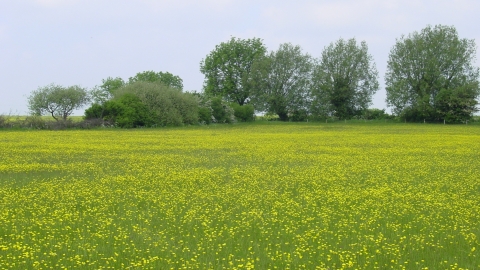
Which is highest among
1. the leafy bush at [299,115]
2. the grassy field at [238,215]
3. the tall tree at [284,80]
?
Answer: the tall tree at [284,80]

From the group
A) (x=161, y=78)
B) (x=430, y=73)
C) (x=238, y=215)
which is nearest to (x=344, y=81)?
(x=430, y=73)

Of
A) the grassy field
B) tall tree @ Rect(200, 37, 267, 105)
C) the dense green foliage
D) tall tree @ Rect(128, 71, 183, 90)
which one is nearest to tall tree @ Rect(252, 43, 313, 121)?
tall tree @ Rect(200, 37, 267, 105)

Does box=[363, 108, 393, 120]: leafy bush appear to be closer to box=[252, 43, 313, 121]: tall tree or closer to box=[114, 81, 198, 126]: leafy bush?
box=[252, 43, 313, 121]: tall tree

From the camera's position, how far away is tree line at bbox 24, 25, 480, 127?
84000 mm

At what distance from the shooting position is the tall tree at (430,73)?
287 ft

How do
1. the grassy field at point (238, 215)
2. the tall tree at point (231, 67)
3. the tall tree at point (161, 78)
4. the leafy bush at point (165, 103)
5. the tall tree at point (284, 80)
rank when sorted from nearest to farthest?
1. the grassy field at point (238, 215)
2. the leafy bush at point (165, 103)
3. the tall tree at point (284, 80)
4. the tall tree at point (231, 67)
5. the tall tree at point (161, 78)

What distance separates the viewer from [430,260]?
9.91m

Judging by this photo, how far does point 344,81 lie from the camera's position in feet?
313

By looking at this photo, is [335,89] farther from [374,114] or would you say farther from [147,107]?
[147,107]

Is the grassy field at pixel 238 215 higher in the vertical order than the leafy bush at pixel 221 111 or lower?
lower

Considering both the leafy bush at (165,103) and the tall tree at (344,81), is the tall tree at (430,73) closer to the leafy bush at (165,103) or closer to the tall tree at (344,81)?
the tall tree at (344,81)

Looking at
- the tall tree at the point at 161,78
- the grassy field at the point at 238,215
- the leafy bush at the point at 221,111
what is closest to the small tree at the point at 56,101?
the leafy bush at the point at 221,111

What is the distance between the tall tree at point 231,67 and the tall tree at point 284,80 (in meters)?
9.57

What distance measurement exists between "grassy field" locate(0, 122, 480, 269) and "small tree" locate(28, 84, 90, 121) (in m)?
66.5
